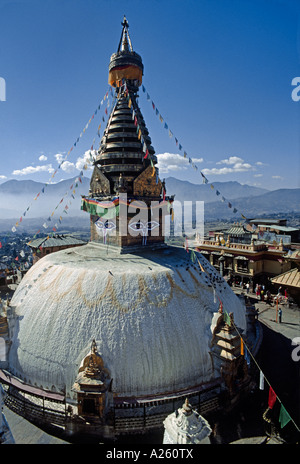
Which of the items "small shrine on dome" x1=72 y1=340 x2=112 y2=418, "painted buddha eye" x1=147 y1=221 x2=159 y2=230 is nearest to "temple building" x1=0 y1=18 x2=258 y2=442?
"small shrine on dome" x1=72 y1=340 x2=112 y2=418

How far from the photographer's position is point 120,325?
366 inches

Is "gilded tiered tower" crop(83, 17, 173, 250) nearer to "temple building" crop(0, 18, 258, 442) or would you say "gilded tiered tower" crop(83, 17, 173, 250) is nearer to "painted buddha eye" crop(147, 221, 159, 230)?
"painted buddha eye" crop(147, 221, 159, 230)

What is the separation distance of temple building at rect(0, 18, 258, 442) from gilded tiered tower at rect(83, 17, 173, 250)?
Answer: 0.35 meters

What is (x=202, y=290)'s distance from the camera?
1129 centimetres

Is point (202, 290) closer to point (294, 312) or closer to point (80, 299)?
point (80, 299)

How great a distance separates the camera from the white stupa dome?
8930 mm

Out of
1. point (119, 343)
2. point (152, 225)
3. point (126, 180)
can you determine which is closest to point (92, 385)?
point (119, 343)

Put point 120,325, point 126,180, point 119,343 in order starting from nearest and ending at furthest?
1. point 119,343
2. point 120,325
3. point 126,180

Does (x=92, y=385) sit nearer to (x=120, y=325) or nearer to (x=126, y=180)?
(x=120, y=325)

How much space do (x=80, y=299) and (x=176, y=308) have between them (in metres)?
3.67

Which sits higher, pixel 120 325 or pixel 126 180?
pixel 126 180

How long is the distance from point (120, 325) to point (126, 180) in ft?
24.4

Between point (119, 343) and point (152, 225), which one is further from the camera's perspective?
point (152, 225)
